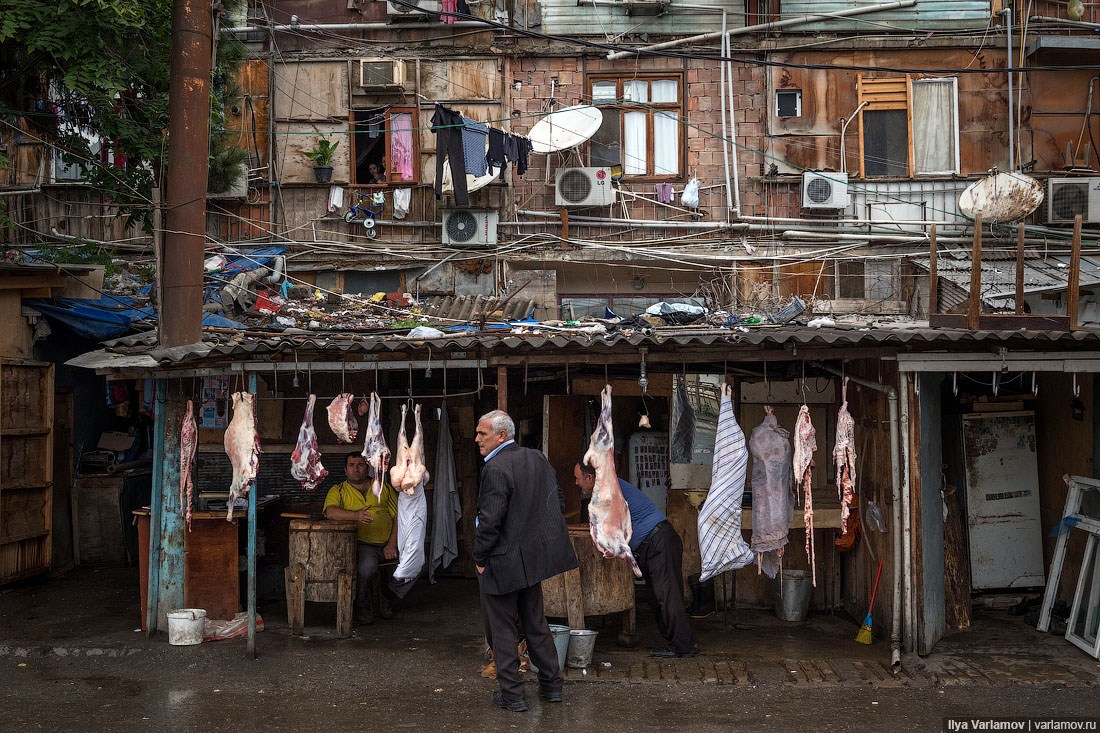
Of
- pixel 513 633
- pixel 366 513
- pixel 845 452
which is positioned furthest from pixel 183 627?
pixel 845 452

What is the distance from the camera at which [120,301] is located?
12.9 metres

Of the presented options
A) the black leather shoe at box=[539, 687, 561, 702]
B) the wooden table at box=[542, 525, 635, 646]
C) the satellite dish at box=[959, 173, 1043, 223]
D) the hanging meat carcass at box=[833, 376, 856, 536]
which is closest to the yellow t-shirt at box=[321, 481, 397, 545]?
the wooden table at box=[542, 525, 635, 646]

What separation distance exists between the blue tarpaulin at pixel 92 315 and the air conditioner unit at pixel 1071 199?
11607 millimetres

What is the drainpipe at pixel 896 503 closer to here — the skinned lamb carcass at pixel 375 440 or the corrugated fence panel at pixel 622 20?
the skinned lamb carcass at pixel 375 440

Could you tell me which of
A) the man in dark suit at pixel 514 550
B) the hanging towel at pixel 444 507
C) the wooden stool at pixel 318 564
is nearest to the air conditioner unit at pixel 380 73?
the hanging towel at pixel 444 507

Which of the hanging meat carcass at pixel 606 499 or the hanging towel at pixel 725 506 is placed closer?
the hanging meat carcass at pixel 606 499

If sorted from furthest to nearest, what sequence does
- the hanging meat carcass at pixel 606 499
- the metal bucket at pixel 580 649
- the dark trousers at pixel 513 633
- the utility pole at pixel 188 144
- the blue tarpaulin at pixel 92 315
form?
1. the blue tarpaulin at pixel 92 315
2. the utility pole at pixel 188 144
3. the hanging meat carcass at pixel 606 499
4. the metal bucket at pixel 580 649
5. the dark trousers at pixel 513 633

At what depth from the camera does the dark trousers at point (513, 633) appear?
6594mm

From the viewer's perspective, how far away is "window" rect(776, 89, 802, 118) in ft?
45.4

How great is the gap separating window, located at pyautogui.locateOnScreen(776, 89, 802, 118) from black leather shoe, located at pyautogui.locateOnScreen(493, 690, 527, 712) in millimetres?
10075

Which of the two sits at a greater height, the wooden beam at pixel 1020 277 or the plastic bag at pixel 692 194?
the plastic bag at pixel 692 194

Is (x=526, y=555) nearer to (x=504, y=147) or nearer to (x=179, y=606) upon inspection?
(x=179, y=606)

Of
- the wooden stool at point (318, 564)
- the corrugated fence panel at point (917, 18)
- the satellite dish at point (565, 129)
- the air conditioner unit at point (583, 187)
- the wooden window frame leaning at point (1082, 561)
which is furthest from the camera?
the corrugated fence panel at point (917, 18)

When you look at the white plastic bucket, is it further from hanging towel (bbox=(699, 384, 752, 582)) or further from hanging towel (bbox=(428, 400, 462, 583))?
hanging towel (bbox=(699, 384, 752, 582))
